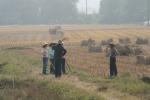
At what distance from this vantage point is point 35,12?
522 feet

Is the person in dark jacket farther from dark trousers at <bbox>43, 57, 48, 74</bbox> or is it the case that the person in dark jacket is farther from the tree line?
the tree line

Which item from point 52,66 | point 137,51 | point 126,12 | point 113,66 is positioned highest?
point 126,12

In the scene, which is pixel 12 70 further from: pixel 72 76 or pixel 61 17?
pixel 61 17

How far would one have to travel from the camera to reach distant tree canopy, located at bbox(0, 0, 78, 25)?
154 metres

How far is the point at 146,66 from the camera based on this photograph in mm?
31047

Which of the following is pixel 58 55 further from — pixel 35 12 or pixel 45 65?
pixel 35 12

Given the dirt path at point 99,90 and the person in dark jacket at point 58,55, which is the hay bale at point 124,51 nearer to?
the dirt path at point 99,90

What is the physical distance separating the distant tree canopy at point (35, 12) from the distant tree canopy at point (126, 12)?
504 inches

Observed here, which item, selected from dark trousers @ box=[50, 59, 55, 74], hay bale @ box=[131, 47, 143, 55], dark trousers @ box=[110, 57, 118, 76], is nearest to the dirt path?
dark trousers @ box=[50, 59, 55, 74]

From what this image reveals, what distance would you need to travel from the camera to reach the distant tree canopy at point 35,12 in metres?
154

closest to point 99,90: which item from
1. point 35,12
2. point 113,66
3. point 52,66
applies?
point 113,66

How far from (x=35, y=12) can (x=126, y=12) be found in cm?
3261

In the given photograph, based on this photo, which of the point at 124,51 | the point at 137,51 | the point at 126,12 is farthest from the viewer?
the point at 126,12

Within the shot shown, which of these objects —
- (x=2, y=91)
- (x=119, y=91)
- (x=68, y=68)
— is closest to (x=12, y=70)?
(x=68, y=68)
